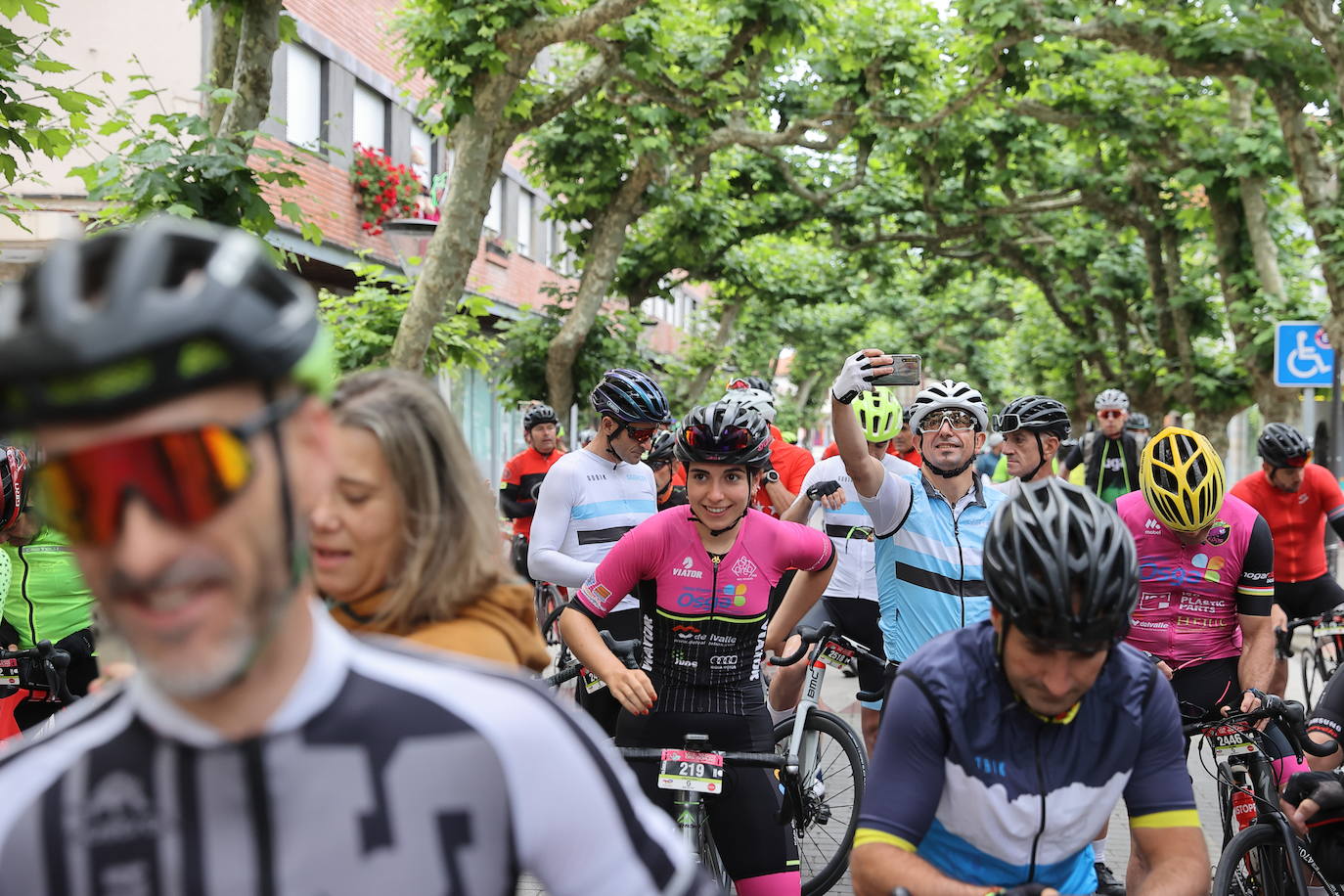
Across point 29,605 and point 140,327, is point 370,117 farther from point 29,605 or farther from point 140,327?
point 140,327

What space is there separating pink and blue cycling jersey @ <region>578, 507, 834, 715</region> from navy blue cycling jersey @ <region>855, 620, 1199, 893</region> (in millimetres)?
1826

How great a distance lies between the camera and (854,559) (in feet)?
24.2

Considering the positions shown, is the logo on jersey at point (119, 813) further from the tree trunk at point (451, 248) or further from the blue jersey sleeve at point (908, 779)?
the tree trunk at point (451, 248)

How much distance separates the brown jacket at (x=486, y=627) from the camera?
2.22m

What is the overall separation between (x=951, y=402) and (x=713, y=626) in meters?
1.70

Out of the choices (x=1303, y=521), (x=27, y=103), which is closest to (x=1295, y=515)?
(x=1303, y=521)

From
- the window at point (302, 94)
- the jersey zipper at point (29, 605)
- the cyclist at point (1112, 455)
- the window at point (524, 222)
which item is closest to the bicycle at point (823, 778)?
the jersey zipper at point (29, 605)

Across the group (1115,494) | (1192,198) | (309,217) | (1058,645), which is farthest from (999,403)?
(1058,645)

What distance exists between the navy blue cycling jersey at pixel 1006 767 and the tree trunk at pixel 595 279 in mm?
15622

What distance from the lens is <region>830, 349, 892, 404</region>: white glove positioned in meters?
4.84

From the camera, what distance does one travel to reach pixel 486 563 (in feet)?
7.57

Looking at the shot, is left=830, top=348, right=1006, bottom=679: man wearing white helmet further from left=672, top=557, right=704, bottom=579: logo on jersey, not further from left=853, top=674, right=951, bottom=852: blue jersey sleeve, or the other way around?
left=853, top=674, right=951, bottom=852: blue jersey sleeve

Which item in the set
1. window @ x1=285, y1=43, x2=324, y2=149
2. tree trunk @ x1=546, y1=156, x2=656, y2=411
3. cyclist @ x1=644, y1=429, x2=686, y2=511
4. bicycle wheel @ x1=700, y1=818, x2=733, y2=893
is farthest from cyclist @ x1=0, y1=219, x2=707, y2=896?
window @ x1=285, y1=43, x2=324, y2=149

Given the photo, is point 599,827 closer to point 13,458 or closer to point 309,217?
point 13,458
